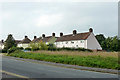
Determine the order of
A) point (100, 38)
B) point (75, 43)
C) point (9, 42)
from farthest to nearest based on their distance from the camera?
point (100, 38) < point (9, 42) < point (75, 43)

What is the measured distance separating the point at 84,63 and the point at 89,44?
1620 inches

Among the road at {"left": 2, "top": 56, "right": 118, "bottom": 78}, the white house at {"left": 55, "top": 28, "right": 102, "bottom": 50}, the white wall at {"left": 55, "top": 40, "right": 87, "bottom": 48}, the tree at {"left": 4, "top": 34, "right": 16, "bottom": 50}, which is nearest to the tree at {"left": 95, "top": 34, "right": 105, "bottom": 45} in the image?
the white house at {"left": 55, "top": 28, "right": 102, "bottom": 50}

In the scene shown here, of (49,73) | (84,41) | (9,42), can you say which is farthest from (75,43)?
(49,73)

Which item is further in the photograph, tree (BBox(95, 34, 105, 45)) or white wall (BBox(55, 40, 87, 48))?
tree (BBox(95, 34, 105, 45))

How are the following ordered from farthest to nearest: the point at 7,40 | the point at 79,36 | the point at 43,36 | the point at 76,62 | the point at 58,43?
the point at 43,36 < the point at 7,40 < the point at 58,43 < the point at 79,36 < the point at 76,62

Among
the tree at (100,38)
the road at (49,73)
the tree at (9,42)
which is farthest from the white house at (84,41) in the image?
the road at (49,73)

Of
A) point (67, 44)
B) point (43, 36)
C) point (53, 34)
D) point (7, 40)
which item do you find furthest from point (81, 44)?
point (7, 40)

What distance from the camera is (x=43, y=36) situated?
8688 centimetres

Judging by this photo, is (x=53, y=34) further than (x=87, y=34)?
Yes

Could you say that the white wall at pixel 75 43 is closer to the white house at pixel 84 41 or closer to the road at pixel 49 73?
the white house at pixel 84 41

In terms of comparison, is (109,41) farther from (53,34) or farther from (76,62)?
(76,62)

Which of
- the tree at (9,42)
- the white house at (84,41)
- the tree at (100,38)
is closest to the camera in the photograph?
the white house at (84,41)

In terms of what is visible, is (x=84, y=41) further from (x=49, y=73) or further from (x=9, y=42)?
(x=49, y=73)

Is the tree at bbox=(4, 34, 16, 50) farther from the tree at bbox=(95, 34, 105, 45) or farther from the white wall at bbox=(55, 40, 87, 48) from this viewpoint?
the tree at bbox=(95, 34, 105, 45)
